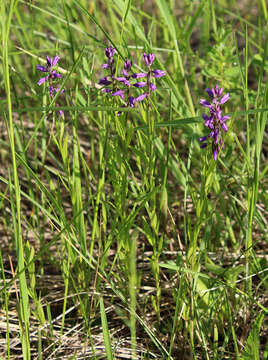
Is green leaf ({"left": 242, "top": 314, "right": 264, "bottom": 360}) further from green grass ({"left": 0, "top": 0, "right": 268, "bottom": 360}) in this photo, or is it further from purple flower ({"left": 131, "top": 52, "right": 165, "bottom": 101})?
purple flower ({"left": 131, "top": 52, "right": 165, "bottom": 101})

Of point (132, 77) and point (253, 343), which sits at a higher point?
point (132, 77)

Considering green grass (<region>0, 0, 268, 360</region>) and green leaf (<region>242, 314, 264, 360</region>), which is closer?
green leaf (<region>242, 314, 264, 360</region>)

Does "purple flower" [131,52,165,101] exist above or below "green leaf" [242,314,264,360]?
above

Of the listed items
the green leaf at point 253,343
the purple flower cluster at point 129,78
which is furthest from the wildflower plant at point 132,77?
the green leaf at point 253,343

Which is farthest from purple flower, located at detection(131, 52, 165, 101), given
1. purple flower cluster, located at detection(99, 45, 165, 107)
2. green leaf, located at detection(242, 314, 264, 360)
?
green leaf, located at detection(242, 314, 264, 360)

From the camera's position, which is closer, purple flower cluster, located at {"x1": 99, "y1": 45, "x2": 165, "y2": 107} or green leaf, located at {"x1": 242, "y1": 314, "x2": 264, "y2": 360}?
green leaf, located at {"x1": 242, "y1": 314, "x2": 264, "y2": 360}

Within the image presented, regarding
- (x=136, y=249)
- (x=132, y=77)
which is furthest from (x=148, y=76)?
(x=136, y=249)

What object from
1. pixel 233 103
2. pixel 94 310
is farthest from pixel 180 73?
pixel 94 310

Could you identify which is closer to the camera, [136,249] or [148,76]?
[136,249]

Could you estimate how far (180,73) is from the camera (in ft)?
Answer: 7.03

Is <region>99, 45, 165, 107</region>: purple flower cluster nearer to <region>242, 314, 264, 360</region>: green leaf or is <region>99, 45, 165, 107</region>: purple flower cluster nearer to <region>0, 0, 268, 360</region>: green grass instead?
<region>0, 0, 268, 360</region>: green grass

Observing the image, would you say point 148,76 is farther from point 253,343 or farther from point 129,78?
point 253,343

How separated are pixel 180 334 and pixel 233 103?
138 centimetres

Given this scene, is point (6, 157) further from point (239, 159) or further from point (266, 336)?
point (266, 336)
